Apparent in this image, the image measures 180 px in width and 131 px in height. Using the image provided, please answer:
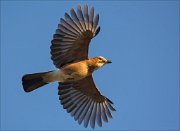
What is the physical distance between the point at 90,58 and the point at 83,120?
1.79 meters

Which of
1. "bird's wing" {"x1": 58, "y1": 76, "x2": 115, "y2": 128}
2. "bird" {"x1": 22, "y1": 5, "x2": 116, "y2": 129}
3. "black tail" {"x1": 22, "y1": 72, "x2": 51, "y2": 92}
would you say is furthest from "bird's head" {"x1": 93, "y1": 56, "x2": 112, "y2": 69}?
"black tail" {"x1": 22, "y1": 72, "x2": 51, "y2": 92}

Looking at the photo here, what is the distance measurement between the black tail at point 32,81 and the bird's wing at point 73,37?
0.53m

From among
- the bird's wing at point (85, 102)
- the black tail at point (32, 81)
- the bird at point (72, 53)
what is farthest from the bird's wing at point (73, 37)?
the bird's wing at point (85, 102)

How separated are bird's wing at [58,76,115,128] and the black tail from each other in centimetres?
95

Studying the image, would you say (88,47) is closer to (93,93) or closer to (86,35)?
(86,35)

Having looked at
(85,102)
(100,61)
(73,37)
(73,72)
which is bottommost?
(85,102)

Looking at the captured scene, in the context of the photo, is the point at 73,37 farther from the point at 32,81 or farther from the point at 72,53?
the point at 32,81

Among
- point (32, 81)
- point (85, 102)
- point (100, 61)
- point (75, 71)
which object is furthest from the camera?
point (85, 102)

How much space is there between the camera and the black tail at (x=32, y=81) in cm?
1488

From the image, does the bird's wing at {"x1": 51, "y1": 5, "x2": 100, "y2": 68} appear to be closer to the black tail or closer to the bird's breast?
the bird's breast

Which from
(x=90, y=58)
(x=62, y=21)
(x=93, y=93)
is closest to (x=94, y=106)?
(x=93, y=93)

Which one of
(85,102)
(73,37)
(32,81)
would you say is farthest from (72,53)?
(85,102)

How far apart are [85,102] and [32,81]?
186cm

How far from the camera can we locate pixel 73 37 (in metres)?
15.0
